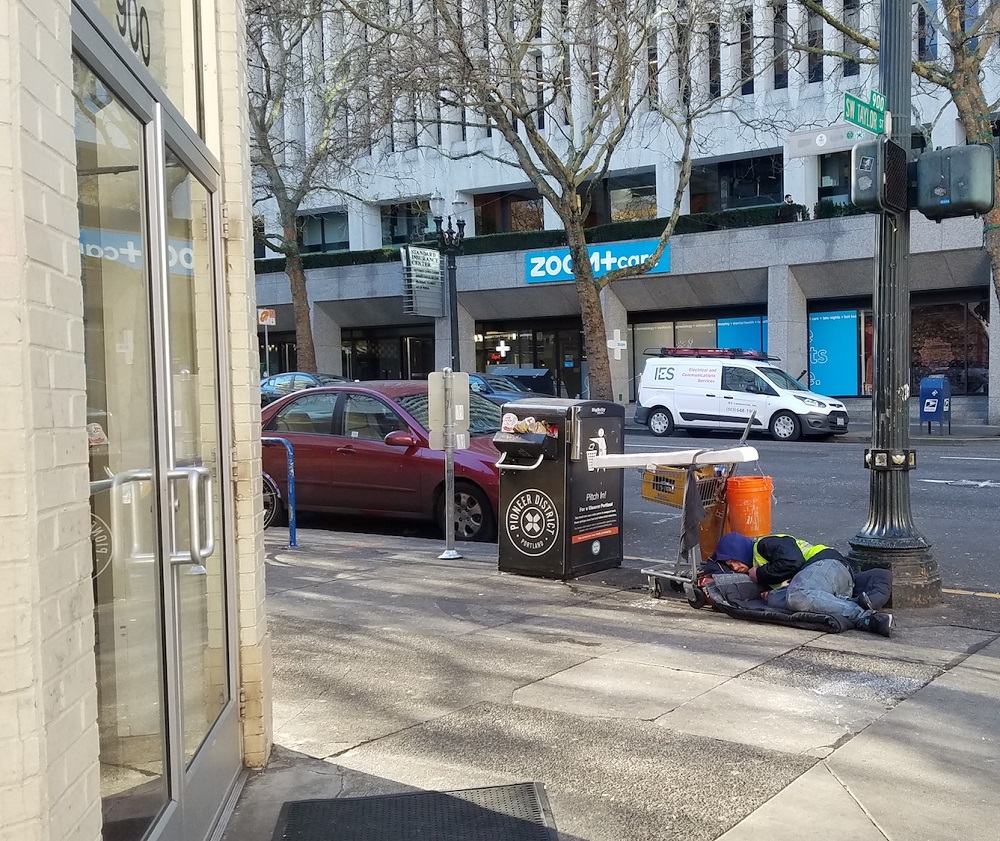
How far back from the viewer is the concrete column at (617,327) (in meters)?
33.1

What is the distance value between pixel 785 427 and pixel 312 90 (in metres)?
17.2

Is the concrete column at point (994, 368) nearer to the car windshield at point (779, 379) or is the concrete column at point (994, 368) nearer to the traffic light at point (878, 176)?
the car windshield at point (779, 379)

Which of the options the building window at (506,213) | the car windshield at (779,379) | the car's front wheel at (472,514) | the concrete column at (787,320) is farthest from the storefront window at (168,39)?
the building window at (506,213)

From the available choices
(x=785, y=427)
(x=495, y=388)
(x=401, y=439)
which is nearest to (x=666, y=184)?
(x=785, y=427)

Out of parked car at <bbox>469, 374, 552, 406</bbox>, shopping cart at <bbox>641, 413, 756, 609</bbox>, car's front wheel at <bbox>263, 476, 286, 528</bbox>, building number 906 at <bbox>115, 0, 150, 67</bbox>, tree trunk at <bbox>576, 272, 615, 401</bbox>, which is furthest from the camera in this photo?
tree trunk at <bbox>576, 272, 615, 401</bbox>

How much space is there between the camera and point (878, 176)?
707cm

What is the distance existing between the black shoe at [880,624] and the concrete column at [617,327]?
26.5 metres

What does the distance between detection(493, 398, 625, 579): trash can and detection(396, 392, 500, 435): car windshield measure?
2.51 m

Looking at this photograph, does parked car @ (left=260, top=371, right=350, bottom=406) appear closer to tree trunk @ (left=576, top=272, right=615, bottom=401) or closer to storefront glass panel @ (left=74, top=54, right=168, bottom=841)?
tree trunk @ (left=576, top=272, right=615, bottom=401)

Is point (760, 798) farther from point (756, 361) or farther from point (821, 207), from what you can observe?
point (821, 207)

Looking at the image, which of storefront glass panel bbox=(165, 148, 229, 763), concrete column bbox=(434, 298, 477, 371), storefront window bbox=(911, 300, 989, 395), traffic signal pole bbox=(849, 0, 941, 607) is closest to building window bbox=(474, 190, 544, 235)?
concrete column bbox=(434, 298, 477, 371)

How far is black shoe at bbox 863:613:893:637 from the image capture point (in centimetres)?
625

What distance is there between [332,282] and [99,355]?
36.4m

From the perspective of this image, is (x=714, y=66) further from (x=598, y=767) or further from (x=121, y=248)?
(x=121, y=248)
